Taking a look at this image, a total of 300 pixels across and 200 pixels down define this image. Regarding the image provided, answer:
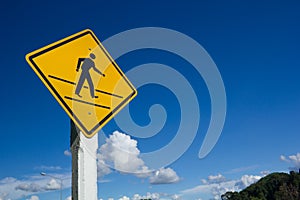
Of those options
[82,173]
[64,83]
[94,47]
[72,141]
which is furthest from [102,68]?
[82,173]

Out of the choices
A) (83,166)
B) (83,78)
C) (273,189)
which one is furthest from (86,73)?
(273,189)

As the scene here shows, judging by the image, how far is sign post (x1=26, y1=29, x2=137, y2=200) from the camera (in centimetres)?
251

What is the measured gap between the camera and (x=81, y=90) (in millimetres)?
2566

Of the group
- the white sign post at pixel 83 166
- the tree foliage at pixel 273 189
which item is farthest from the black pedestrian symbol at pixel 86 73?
the tree foliage at pixel 273 189

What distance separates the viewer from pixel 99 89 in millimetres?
2670

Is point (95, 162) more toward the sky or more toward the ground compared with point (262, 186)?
more toward the ground

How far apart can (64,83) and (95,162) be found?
1.84ft

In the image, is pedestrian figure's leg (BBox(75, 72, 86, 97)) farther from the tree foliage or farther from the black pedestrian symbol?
the tree foliage

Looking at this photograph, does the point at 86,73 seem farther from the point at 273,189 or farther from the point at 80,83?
the point at 273,189

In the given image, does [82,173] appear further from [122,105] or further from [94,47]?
[94,47]

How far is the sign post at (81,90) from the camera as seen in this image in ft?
8.25

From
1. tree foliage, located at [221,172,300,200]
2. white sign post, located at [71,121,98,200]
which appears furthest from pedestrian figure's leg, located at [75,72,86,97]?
tree foliage, located at [221,172,300,200]

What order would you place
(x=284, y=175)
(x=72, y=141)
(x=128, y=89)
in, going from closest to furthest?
1. (x=72, y=141)
2. (x=128, y=89)
3. (x=284, y=175)

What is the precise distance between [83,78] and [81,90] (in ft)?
0.26
